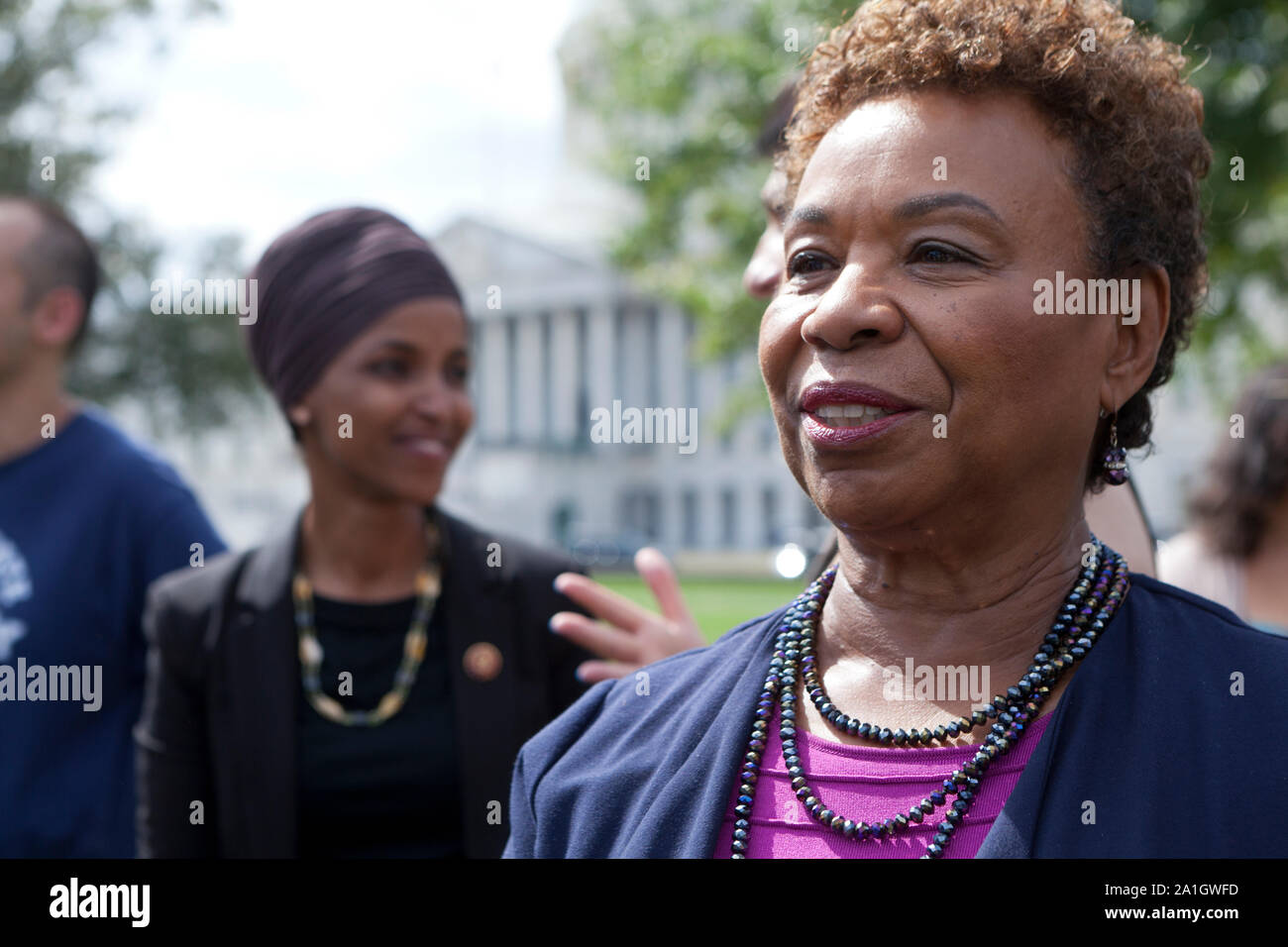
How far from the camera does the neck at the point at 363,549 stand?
360 cm

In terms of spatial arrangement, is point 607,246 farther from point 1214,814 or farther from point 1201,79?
point 1214,814

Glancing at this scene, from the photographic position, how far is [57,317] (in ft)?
14.5

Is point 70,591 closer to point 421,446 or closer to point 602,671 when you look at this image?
point 421,446

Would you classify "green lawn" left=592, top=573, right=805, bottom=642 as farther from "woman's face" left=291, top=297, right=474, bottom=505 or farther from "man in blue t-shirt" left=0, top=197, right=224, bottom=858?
"woman's face" left=291, top=297, right=474, bottom=505

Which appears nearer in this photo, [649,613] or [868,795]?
[868,795]

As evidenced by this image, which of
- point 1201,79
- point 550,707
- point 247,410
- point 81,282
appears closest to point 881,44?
point 550,707

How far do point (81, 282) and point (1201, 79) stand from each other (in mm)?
9475

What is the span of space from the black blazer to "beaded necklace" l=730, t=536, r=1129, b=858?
1.31 metres

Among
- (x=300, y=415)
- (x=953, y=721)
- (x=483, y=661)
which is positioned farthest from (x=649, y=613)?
(x=300, y=415)

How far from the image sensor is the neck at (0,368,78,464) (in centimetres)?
413

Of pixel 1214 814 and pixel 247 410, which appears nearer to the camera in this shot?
pixel 1214 814

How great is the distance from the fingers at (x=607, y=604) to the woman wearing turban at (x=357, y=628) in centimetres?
40

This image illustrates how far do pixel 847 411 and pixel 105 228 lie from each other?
21452 millimetres

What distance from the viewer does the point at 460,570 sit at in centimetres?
357
